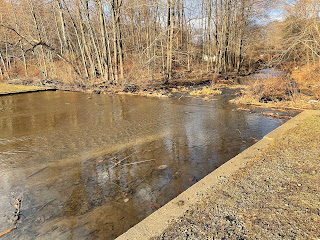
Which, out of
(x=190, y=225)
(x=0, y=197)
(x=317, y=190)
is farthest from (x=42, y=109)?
(x=317, y=190)

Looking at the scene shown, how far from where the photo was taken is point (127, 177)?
4031mm

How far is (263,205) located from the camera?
2574 millimetres

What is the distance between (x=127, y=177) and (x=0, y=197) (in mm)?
2205

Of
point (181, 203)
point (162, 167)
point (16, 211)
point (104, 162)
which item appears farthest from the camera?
point (104, 162)

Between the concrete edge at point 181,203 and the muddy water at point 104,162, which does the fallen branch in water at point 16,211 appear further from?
the concrete edge at point 181,203

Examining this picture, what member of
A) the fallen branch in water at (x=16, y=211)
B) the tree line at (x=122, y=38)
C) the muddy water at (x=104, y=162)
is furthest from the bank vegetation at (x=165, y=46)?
the fallen branch in water at (x=16, y=211)

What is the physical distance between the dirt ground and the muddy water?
855mm

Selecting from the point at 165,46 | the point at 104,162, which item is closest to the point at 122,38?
the point at 165,46

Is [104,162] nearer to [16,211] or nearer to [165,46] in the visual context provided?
[16,211]

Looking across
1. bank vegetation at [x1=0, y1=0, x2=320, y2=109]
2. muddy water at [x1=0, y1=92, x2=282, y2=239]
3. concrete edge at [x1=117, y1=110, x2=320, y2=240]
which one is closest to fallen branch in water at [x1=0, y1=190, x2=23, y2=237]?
muddy water at [x1=0, y1=92, x2=282, y2=239]

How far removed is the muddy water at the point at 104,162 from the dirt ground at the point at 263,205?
855 mm

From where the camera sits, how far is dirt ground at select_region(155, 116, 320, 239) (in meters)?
2.19

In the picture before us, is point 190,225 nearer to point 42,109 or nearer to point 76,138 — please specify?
point 76,138

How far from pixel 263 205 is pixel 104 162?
10.9 ft
